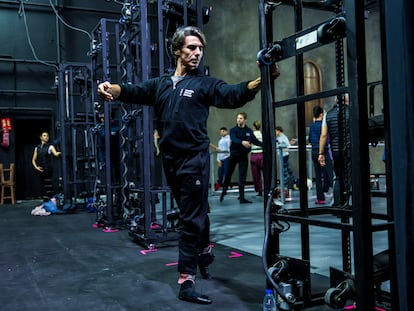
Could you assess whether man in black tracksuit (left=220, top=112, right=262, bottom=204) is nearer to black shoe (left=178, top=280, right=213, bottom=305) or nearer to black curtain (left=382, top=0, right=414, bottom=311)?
black shoe (left=178, top=280, right=213, bottom=305)

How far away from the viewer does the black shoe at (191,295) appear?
2.38 m

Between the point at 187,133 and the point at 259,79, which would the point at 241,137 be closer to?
the point at 187,133

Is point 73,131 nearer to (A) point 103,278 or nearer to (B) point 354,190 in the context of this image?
(A) point 103,278

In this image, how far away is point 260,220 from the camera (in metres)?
5.54

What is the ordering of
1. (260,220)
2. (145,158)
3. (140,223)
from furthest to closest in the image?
(260,220) < (140,223) < (145,158)

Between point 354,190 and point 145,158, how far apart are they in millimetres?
2793

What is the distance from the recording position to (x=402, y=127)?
1406 millimetres

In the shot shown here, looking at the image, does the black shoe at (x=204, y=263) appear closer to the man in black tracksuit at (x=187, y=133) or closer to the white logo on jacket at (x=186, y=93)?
the man in black tracksuit at (x=187, y=133)

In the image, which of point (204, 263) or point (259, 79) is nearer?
point (259, 79)

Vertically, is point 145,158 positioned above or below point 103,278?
above

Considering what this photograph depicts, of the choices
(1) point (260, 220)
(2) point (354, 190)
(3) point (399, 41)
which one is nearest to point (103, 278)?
(2) point (354, 190)

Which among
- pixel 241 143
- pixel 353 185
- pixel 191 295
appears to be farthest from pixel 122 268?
pixel 241 143

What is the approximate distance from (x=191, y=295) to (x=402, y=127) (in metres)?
1.52

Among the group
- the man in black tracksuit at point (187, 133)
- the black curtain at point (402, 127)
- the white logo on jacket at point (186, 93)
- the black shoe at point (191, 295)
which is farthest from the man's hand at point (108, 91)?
the black curtain at point (402, 127)
